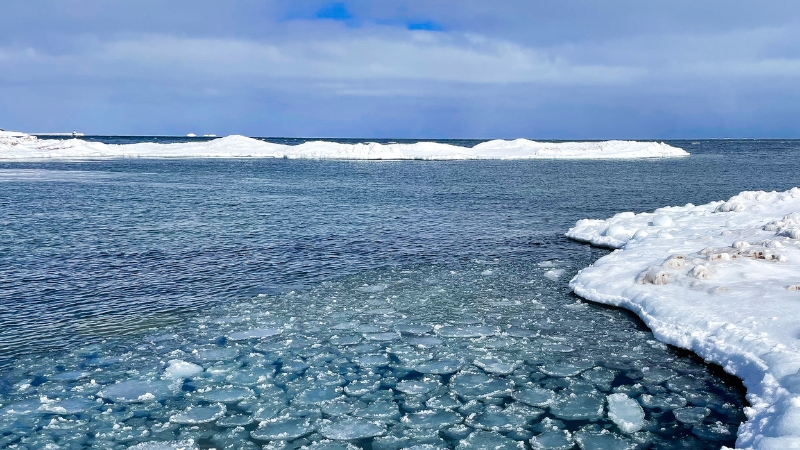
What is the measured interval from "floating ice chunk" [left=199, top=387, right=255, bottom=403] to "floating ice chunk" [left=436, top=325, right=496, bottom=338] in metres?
4.34

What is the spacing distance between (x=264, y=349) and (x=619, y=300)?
27.1 ft

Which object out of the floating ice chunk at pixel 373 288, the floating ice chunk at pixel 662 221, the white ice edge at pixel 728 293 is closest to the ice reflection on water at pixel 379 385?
the white ice edge at pixel 728 293

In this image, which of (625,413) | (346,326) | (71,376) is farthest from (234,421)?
(625,413)

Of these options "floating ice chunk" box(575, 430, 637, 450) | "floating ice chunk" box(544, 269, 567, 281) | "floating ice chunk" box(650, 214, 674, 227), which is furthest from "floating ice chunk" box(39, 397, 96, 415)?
"floating ice chunk" box(650, 214, 674, 227)

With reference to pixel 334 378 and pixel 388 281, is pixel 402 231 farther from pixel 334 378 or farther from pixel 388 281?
pixel 334 378

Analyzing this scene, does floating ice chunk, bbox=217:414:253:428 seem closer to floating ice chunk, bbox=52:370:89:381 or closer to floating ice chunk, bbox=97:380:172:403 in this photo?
floating ice chunk, bbox=97:380:172:403

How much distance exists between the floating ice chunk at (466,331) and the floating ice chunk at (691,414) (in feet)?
13.4

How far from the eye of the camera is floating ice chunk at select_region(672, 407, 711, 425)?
28.3ft

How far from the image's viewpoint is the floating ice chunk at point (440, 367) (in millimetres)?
10453

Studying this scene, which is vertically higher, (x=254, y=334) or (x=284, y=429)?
(x=254, y=334)

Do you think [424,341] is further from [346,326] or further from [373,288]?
[373,288]

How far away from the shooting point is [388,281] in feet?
53.9

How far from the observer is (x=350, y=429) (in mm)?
8445

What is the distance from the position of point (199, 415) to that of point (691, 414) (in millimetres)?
7348
